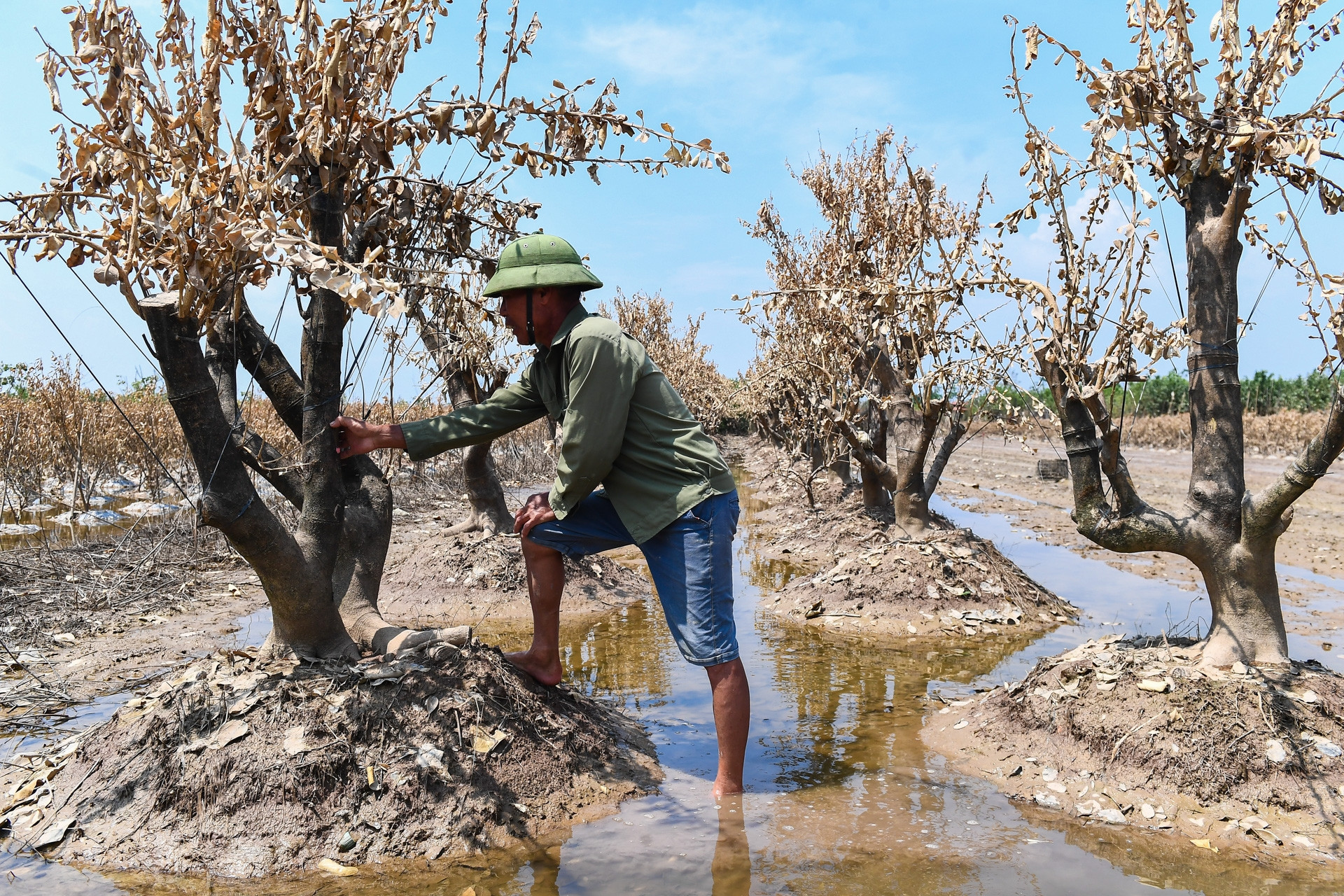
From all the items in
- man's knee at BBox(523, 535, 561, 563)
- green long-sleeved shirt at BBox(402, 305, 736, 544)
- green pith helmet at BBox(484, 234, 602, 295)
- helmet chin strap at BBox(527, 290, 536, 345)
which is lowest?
man's knee at BBox(523, 535, 561, 563)

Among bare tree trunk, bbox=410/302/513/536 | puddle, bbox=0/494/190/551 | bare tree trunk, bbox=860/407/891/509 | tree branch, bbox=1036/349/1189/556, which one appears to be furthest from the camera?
puddle, bbox=0/494/190/551

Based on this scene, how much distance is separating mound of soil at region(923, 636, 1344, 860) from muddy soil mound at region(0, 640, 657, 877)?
72.4 inches

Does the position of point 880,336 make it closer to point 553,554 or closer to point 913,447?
point 913,447

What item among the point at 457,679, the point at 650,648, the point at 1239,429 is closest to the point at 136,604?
the point at 650,648

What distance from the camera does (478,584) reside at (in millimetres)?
8203

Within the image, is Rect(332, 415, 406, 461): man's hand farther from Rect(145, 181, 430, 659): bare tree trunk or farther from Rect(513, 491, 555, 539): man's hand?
Rect(513, 491, 555, 539): man's hand

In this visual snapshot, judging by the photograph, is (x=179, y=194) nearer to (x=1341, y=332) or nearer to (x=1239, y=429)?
(x=1341, y=332)

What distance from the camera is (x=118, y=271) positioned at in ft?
9.58

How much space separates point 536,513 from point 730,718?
47.2 inches

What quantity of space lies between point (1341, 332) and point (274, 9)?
445 centimetres

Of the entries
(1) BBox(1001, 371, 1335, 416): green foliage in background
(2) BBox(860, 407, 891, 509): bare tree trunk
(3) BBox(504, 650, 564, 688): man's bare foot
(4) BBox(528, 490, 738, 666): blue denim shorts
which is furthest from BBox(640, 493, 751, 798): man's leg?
(1) BBox(1001, 371, 1335, 416): green foliage in background

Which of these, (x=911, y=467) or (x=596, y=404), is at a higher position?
(x=596, y=404)

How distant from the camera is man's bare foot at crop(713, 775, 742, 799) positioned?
A: 359cm

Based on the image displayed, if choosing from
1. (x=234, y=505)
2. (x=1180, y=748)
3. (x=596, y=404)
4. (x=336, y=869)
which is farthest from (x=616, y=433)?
(x=1180, y=748)
